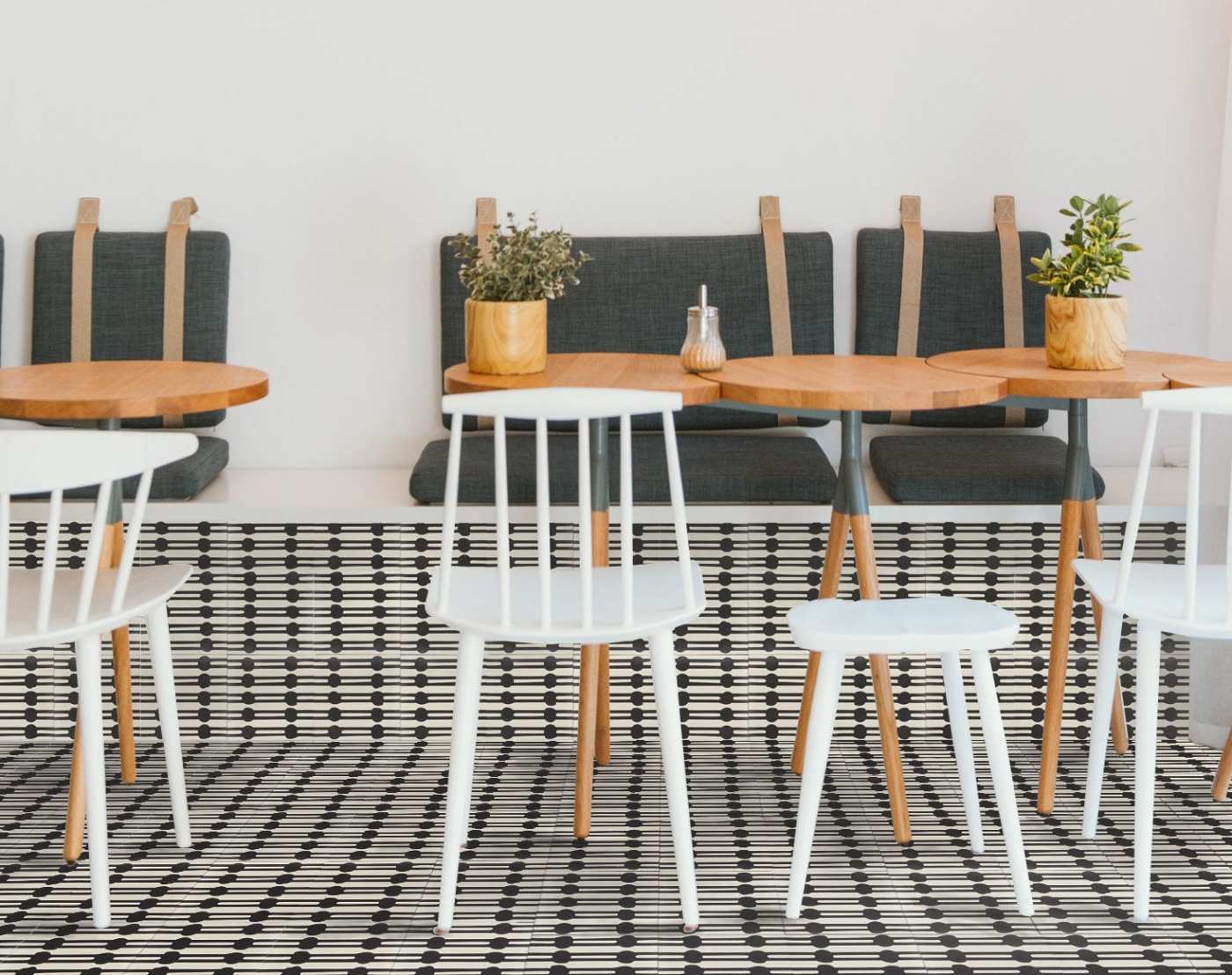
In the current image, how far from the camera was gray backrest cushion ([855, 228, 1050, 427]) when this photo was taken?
3936mm

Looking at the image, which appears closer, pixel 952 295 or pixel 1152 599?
pixel 1152 599

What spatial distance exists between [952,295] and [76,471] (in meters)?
2.43

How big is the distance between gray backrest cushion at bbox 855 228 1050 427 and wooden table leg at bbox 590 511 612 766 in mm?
1197

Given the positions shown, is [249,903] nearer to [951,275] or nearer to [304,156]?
[304,156]

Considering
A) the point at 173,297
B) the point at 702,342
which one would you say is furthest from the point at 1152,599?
the point at 173,297

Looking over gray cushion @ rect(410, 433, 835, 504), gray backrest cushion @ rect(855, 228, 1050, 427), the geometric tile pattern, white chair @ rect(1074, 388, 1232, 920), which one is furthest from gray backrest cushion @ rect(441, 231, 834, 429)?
white chair @ rect(1074, 388, 1232, 920)

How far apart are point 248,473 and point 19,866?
1402 millimetres

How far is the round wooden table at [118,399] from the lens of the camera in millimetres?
2742

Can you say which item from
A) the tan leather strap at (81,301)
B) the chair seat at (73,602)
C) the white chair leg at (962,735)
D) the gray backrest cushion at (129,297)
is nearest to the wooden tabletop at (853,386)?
the white chair leg at (962,735)

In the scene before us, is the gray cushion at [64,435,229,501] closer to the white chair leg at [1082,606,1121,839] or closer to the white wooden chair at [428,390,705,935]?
the white wooden chair at [428,390,705,935]

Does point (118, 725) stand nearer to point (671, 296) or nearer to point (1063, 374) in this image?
point (671, 296)

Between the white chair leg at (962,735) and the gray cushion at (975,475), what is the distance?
0.75m

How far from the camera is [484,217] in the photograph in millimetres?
3941

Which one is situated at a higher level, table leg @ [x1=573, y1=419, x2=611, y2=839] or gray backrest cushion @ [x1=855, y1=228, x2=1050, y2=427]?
gray backrest cushion @ [x1=855, y1=228, x2=1050, y2=427]
